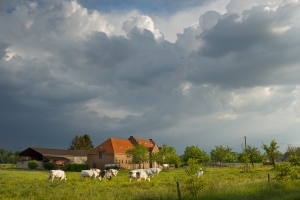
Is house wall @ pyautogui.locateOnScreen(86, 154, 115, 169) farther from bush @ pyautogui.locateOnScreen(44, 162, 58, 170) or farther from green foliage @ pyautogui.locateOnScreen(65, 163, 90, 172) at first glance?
bush @ pyautogui.locateOnScreen(44, 162, 58, 170)

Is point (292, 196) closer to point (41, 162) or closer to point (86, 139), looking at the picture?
point (41, 162)

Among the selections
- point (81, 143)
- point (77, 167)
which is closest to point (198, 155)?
point (77, 167)

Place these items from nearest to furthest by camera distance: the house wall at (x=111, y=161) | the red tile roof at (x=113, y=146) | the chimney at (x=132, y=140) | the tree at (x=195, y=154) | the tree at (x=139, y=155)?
the tree at (x=139, y=155), the house wall at (x=111, y=161), the red tile roof at (x=113, y=146), the tree at (x=195, y=154), the chimney at (x=132, y=140)

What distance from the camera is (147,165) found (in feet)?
281

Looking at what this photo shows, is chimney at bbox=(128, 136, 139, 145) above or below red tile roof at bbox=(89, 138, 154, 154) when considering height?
above

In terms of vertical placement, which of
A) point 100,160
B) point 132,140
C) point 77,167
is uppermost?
point 132,140

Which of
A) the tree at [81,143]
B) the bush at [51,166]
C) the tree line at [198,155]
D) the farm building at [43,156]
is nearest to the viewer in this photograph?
the tree line at [198,155]

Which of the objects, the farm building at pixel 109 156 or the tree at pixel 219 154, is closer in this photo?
the farm building at pixel 109 156

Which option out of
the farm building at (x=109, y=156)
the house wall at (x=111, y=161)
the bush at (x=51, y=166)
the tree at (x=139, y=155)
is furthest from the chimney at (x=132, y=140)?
the bush at (x=51, y=166)

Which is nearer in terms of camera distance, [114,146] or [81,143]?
[114,146]

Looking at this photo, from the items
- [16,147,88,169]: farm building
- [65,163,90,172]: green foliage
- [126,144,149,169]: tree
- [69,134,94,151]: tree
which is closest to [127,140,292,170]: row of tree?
[126,144,149,169]: tree

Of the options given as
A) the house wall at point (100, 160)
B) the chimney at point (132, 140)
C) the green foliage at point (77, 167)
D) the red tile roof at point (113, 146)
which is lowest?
the green foliage at point (77, 167)

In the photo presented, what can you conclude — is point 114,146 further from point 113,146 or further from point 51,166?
point 51,166

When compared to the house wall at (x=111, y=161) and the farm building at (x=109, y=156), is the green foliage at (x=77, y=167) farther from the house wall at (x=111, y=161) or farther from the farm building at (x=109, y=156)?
the house wall at (x=111, y=161)
